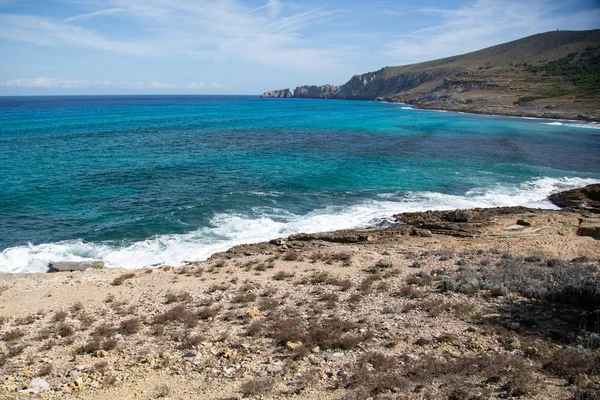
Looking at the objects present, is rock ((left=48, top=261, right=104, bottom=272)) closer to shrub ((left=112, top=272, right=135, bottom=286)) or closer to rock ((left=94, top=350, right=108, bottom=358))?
shrub ((left=112, top=272, right=135, bottom=286))

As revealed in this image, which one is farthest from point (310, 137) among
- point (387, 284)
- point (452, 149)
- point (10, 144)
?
point (387, 284)

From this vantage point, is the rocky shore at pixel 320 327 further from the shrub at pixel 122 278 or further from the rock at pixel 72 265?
the rock at pixel 72 265

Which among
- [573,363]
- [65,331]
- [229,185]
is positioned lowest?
[65,331]

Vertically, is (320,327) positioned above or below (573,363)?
below

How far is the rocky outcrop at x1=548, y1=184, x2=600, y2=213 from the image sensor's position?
25931mm

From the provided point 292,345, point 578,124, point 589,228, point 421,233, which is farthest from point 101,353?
point 578,124

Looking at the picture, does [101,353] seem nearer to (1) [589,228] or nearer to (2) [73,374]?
(2) [73,374]

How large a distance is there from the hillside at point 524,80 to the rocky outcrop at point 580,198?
63.3m

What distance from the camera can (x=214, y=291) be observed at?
1427 centimetres

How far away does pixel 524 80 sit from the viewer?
119 m

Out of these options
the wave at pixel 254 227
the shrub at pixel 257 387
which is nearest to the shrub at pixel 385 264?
the wave at pixel 254 227

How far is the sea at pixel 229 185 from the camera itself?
22.3 meters

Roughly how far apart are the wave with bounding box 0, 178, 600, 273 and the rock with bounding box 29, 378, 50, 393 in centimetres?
1051

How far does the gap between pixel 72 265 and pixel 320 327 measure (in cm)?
1418
